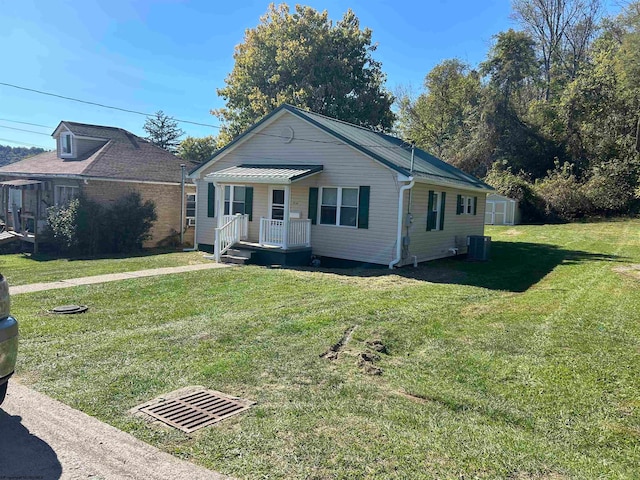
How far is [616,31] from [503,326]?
43105 mm

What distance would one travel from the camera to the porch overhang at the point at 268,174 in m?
13.8

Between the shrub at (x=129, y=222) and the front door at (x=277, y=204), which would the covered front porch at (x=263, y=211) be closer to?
the front door at (x=277, y=204)

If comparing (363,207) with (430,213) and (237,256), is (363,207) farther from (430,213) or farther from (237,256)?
(237,256)

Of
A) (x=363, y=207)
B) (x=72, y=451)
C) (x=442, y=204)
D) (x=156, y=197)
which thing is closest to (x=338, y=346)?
(x=72, y=451)

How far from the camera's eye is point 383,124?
35.2 metres

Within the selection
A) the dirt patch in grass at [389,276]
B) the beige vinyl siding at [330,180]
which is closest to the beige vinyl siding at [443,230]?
the beige vinyl siding at [330,180]

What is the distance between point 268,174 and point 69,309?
7645 millimetres

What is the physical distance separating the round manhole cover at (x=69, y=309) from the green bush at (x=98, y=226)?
990 centimetres

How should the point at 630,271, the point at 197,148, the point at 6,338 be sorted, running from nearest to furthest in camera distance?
the point at 6,338 < the point at 630,271 < the point at 197,148

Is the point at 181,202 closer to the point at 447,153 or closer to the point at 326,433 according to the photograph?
the point at 326,433

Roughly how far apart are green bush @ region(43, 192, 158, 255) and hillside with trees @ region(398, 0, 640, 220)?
73.4 ft

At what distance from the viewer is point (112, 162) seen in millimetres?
20781

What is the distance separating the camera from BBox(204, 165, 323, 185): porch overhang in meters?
13.8

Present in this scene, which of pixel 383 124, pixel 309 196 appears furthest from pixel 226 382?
pixel 383 124
